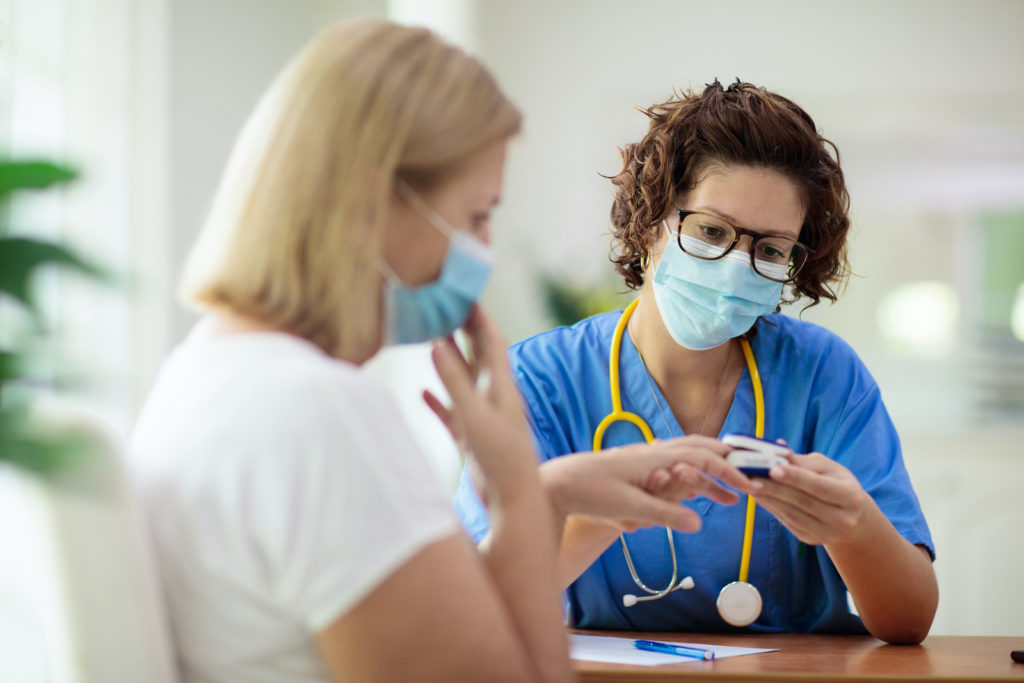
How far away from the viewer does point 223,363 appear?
854mm

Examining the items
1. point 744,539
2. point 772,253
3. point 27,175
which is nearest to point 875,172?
point 772,253

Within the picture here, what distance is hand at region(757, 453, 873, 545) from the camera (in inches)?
49.8

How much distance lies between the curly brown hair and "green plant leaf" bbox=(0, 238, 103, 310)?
1164 mm

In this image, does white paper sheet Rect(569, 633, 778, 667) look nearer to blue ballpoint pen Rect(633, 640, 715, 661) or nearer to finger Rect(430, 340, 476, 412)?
blue ballpoint pen Rect(633, 640, 715, 661)

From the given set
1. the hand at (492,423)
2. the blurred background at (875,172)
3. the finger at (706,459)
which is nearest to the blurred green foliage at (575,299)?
the blurred background at (875,172)

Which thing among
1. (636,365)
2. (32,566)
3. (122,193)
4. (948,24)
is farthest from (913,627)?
(948,24)

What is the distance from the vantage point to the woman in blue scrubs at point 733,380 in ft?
5.00

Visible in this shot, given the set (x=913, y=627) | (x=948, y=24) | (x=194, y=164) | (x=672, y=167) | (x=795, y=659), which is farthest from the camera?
(x=948, y=24)

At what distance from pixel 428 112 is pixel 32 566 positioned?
526mm

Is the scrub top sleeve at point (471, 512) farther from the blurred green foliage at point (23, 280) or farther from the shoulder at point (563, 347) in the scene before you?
the blurred green foliage at point (23, 280)

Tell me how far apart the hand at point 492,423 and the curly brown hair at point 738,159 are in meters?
0.67

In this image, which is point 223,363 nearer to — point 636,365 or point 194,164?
point 636,365

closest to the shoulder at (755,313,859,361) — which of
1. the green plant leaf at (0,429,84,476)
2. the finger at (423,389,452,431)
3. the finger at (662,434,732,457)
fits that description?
the finger at (662,434,732,457)

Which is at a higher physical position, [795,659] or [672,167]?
[672,167]
